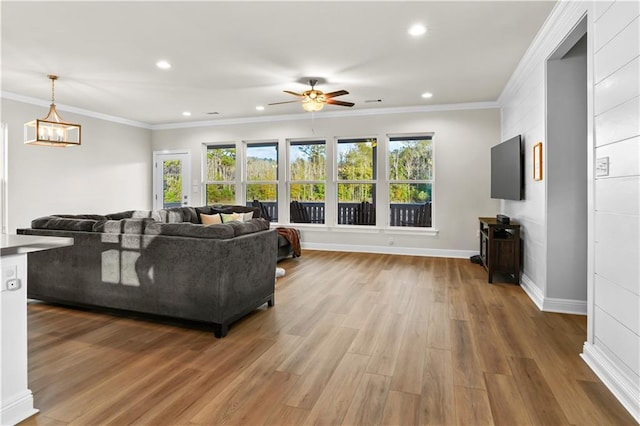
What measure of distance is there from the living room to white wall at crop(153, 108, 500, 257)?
0.02m

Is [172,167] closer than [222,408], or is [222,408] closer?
[222,408]

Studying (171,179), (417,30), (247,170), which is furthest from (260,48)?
(171,179)

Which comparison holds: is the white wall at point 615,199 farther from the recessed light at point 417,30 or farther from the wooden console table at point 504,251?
the wooden console table at point 504,251

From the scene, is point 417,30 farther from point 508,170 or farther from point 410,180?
point 410,180

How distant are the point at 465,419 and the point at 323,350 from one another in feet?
3.58

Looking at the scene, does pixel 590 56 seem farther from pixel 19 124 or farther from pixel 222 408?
pixel 19 124

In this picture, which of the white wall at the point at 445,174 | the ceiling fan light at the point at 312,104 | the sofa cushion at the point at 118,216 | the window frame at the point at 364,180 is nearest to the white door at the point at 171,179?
the sofa cushion at the point at 118,216

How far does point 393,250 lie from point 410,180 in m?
1.38

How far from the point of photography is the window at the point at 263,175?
25.6ft

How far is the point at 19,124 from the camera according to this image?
5.82 m

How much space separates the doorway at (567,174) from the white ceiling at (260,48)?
1.78 feet

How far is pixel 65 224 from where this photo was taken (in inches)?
138

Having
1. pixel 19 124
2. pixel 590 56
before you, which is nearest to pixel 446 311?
pixel 590 56

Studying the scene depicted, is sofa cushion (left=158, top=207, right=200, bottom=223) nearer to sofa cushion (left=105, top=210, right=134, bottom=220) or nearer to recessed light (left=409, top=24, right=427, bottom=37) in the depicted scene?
sofa cushion (left=105, top=210, right=134, bottom=220)
